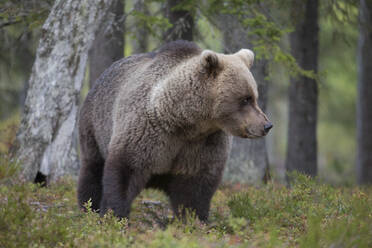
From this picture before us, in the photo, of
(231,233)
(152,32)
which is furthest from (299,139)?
(231,233)

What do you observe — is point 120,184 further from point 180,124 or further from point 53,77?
point 53,77

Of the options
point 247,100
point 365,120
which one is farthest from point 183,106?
point 365,120

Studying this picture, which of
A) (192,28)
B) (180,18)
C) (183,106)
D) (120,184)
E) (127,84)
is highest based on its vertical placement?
(180,18)

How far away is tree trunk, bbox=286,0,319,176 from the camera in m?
11.0

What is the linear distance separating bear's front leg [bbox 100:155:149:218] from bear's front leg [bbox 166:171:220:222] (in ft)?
2.00

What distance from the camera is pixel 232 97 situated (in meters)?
5.33

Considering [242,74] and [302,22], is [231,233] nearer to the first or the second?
[242,74]

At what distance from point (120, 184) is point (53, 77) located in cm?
264

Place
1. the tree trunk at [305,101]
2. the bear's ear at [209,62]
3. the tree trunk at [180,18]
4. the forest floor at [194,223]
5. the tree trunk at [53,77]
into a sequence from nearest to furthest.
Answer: the forest floor at [194,223]
the bear's ear at [209,62]
the tree trunk at [53,77]
the tree trunk at [180,18]
the tree trunk at [305,101]

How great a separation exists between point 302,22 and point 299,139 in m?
2.90

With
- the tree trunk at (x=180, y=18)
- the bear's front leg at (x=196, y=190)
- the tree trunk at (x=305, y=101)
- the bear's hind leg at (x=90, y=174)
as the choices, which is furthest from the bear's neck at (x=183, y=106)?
the tree trunk at (x=305, y=101)

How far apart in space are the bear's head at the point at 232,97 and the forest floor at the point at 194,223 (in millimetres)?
1102

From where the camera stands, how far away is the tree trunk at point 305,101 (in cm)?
1099

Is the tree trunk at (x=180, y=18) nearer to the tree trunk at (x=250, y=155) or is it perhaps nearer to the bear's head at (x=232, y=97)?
the tree trunk at (x=250, y=155)
